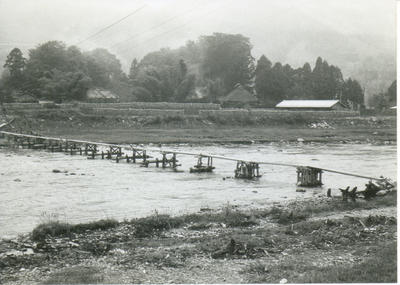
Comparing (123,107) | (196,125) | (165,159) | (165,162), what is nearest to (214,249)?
(165,159)

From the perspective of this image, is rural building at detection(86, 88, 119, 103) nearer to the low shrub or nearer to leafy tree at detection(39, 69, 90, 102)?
leafy tree at detection(39, 69, 90, 102)

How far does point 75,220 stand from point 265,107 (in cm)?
7035

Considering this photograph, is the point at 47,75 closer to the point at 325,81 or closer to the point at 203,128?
the point at 203,128

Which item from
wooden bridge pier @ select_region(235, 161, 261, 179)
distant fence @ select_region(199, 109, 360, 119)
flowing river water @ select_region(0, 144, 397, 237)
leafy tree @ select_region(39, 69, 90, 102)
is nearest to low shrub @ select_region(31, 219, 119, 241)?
flowing river water @ select_region(0, 144, 397, 237)

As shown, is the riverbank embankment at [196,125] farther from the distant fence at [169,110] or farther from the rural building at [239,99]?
the rural building at [239,99]

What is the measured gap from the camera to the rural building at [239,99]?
8231 cm

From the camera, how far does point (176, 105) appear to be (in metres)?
71.8

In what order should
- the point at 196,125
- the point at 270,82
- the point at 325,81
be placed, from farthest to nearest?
the point at 270,82, the point at 325,81, the point at 196,125

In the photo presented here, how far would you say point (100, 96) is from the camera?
8006 cm

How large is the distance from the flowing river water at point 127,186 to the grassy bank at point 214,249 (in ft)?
7.28

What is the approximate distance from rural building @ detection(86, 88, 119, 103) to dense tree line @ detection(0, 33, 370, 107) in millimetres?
1812

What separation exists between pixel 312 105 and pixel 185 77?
72.4 ft

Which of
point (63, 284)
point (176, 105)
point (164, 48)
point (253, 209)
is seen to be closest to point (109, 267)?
point (63, 284)

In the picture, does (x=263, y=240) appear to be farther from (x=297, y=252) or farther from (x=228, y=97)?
(x=228, y=97)
